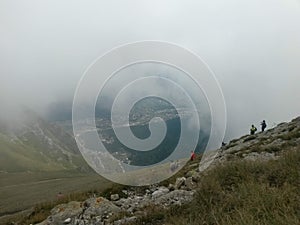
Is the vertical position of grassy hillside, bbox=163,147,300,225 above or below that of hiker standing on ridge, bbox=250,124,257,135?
below

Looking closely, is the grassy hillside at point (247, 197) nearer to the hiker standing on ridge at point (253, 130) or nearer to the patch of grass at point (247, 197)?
the patch of grass at point (247, 197)

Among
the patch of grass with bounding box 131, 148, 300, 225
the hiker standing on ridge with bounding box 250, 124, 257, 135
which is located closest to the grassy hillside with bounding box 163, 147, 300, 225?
the patch of grass with bounding box 131, 148, 300, 225

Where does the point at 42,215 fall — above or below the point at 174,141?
below

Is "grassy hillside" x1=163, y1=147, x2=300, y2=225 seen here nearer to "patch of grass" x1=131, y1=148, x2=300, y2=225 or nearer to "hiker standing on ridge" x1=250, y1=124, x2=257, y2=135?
"patch of grass" x1=131, y1=148, x2=300, y2=225

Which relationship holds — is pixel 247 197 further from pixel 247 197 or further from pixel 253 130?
pixel 253 130

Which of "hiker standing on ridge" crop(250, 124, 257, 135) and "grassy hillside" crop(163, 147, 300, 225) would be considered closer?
"grassy hillside" crop(163, 147, 300, 225)

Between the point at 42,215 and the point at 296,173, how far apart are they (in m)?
11.2

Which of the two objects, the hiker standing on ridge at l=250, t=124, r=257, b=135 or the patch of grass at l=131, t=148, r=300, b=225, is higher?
the hiker standing on ridge at l=250, t=124, r=257, b=135

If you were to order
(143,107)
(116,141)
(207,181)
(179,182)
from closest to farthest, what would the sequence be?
(207,181) < (116,141) < (143,107) < (179,182)

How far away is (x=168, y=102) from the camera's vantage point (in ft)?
42.6

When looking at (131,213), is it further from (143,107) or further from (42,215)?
(42,215)

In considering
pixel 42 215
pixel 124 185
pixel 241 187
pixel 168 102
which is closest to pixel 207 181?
pixel 241 187

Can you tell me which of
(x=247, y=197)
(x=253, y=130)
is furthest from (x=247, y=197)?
(x=253, y=130)

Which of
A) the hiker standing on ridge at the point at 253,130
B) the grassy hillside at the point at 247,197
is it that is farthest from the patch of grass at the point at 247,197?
the hiker standing on ridge at the point at 253,130
